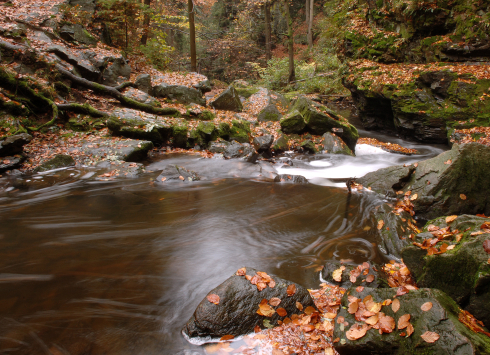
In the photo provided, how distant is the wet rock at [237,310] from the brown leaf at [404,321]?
0.93 metres

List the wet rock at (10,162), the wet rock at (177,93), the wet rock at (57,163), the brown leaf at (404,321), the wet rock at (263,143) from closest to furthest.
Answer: the brown leaf at (404,321)
the wet rock at (10,162)
the wet rock at (57,163)
the wet rock at (263,143)
the wet rock at (177,93)

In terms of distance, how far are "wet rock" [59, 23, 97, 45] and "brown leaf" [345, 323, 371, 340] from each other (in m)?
15.7

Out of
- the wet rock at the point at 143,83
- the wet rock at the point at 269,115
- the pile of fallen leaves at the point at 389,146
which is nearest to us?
the pile of fallen leaves at the point at 389,146

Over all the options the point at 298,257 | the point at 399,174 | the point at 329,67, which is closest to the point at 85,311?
the point at 298,257

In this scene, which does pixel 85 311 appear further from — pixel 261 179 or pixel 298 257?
pixel 261 179

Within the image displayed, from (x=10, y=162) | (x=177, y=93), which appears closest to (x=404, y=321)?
(x=10, y=162)

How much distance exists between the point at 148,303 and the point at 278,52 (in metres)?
32.6

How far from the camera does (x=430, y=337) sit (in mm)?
2045

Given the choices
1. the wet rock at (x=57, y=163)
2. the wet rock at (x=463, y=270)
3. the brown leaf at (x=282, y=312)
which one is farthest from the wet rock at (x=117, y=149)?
the wet rock at (x=463, y=270)

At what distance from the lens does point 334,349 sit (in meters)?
2.46

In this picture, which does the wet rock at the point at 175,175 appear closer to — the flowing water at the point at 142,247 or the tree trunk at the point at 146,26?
the flowing water at the point at 142,247

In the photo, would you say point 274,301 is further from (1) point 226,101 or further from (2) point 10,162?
(1) point 226,101

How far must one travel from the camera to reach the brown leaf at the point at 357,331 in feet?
7.50

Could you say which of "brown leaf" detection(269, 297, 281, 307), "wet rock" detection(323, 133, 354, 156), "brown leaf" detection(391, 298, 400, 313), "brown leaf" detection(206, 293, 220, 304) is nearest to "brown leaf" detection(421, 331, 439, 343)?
"brown leaf" detection(391, 298, 400, 313)
